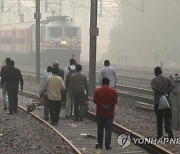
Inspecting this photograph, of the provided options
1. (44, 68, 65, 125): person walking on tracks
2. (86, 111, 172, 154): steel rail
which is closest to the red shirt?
(86, 111, 172, 154): steel rail

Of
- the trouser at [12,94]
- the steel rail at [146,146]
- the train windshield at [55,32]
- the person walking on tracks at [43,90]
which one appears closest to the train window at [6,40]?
the train windshield at [55,32]

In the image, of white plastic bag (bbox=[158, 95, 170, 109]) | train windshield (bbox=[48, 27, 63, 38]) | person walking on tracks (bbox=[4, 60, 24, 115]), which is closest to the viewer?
white plastic bag (bbox=[158, 95, 170, 109])

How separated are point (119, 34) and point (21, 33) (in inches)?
1207

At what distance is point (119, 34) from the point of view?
240 feet

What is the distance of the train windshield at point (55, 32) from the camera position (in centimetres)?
3903

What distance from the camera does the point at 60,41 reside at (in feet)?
129

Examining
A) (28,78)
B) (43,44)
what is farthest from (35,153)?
(43,44)

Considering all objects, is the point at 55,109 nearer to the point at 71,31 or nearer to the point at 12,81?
the point at 12,81

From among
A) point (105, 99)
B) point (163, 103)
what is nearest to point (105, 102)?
point (105, 99)

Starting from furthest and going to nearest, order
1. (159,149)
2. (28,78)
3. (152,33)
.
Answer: (152,33)
(28,78)
(159,149)

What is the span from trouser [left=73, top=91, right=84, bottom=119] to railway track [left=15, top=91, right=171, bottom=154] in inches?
10.9

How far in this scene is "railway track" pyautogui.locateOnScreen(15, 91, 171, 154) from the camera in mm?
10391

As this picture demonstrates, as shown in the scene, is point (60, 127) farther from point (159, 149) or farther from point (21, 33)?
point (21, 33)

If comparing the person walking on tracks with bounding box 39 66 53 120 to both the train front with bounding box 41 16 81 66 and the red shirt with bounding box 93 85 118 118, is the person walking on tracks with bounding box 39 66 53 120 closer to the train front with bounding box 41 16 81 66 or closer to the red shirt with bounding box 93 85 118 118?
the red shirt with bounding box 93 85 118 118
